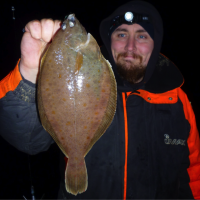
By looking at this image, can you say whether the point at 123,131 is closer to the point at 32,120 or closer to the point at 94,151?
the point at 94,151

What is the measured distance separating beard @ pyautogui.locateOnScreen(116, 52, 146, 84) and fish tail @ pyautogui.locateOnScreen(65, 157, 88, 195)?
142 centimetres

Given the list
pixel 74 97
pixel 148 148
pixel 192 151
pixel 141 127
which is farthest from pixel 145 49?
pixel 192 151

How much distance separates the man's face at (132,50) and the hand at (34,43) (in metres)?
1.15

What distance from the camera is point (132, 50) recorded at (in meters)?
2.12

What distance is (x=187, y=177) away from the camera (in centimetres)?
199

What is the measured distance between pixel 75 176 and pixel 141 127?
3.42 feet

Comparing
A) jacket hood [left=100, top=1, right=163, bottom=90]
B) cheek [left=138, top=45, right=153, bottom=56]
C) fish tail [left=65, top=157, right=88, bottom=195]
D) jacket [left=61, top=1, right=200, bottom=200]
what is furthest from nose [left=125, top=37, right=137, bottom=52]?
fish tail [left=65, top=157, right=88, bottom=195]

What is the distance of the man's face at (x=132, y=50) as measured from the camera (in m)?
2.14

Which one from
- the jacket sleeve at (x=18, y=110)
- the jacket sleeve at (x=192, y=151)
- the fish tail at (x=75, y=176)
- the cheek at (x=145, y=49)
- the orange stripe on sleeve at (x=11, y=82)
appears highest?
the cheek at (x=145, y=49)

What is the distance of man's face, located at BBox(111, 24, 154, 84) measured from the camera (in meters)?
2.14

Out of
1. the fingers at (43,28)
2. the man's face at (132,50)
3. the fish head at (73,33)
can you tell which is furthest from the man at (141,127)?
the fish head at (73,33)

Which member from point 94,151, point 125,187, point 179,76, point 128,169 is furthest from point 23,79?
point 179,76

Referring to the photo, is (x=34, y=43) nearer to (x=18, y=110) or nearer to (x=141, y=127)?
(x=18, y=110)

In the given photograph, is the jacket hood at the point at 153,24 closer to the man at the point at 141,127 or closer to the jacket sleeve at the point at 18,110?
the man at the point at 141,127
